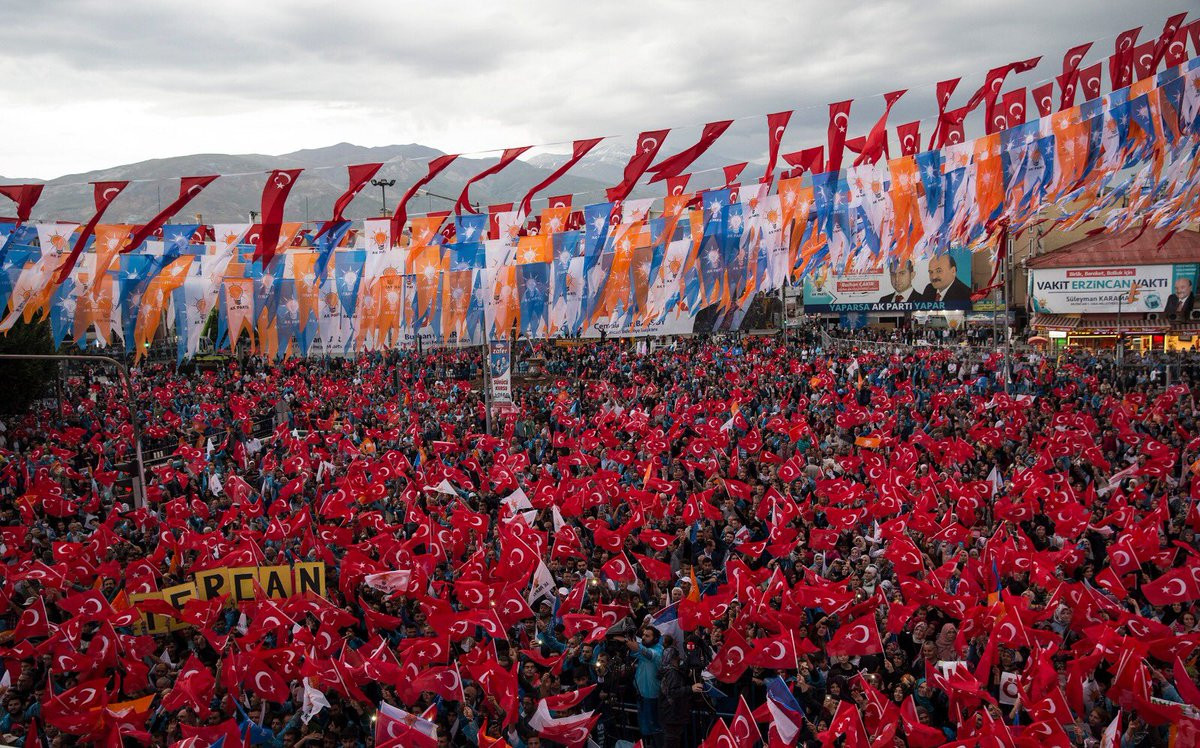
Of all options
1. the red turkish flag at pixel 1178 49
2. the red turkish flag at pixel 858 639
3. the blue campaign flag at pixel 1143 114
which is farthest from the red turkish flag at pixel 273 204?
the red turkish flag at pixel 1178 49

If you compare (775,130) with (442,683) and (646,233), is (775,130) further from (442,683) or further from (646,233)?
(442,683)

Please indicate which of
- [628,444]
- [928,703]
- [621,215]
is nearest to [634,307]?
[621,215]

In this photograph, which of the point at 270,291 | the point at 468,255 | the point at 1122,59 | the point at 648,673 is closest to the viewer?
the point at 648,673

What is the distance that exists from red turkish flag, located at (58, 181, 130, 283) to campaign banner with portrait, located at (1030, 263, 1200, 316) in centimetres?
4141

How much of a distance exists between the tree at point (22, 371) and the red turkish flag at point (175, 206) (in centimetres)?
1497

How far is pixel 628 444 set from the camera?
19922 mm

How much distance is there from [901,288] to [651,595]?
53302 millimetres

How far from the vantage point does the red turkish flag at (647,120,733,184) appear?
55.6 ft

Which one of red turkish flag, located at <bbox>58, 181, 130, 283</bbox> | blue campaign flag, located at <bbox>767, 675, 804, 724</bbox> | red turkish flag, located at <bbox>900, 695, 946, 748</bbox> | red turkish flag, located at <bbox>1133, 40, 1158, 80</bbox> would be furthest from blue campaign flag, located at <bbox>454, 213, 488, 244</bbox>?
red turkish flag, located at <bbox>900, 695, 946, 748</bbox>

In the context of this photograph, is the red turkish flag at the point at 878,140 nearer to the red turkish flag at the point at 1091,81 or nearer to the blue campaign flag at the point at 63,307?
the red turkish flag at the point at 1091,81

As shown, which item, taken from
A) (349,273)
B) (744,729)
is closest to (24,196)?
(349,273)

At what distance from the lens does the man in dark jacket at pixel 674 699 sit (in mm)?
8805

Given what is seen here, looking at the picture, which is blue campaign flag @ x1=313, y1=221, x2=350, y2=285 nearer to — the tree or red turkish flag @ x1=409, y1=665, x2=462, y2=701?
red turkish flag @ x1=409, y1=665, x2=462, y2=701

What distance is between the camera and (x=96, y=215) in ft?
62.3
